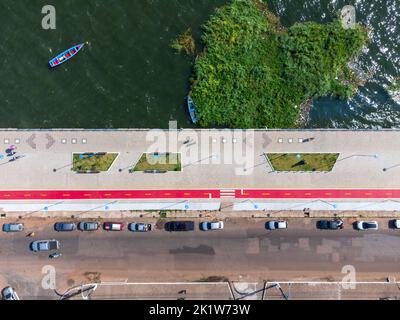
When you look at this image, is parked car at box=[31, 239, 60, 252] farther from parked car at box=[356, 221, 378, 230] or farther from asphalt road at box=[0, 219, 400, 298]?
parked car at box=[356, 221, 378, 230]

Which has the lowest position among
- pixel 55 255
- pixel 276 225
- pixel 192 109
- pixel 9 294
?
pixel 9 294

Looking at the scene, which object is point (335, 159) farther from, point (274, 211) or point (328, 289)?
point (328, 289)

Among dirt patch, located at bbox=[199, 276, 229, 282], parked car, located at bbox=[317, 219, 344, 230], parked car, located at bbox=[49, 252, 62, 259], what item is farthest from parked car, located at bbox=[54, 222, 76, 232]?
parked car, located at bbox=[317, 219, 344, 230]

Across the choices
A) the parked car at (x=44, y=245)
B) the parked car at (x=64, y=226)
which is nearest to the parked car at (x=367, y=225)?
the parked car at (x=64, y=226)

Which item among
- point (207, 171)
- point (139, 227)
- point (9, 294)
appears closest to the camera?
point (9, 294)

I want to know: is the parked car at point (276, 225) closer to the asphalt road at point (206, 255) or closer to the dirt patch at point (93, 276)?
the asphalt road at point (206, 255)

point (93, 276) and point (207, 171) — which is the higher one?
point (207, 171)

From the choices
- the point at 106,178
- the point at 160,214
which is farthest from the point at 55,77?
the point at 160,214

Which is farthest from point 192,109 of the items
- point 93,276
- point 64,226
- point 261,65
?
point 93,276

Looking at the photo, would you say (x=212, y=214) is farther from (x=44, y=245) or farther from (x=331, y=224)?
(x=44, y=245)
